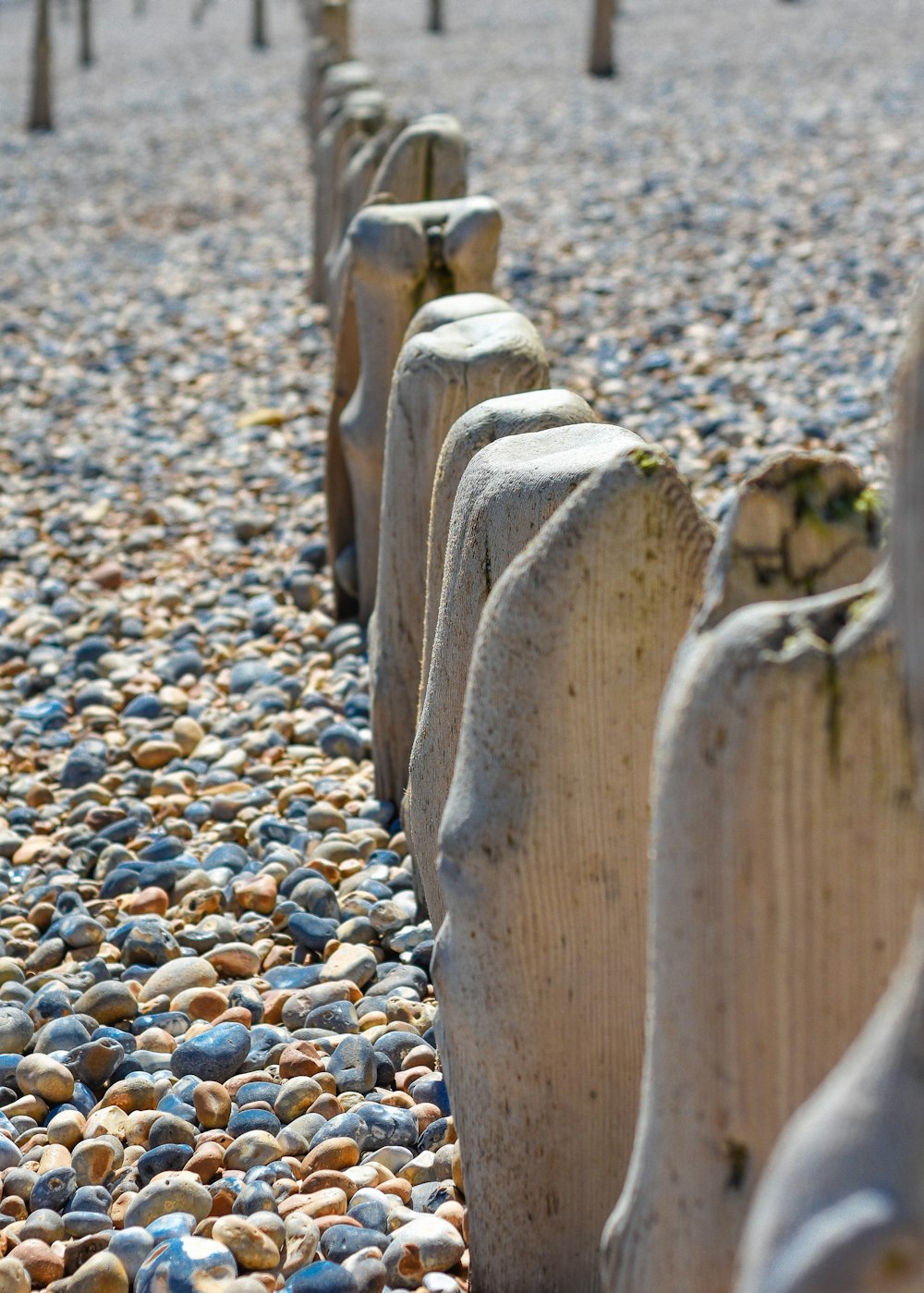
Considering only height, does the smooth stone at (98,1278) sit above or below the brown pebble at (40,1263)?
above

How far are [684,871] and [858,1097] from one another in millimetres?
275

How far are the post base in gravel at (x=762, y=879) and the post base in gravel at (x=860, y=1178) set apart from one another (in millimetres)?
165

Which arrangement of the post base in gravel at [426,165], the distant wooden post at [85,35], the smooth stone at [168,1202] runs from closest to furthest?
1. the smooth stone at [168,1202]
2. the post base in gravel at [426,165]
3. the distant wooden post at [85,35]

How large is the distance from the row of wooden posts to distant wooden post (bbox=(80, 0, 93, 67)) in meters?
20.1

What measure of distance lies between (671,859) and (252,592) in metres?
3.45

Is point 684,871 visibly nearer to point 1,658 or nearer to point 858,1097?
point 858,1097

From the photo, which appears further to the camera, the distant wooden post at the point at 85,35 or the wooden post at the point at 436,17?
the wooden post at the point at 436,17

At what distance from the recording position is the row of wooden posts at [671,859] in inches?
40.3

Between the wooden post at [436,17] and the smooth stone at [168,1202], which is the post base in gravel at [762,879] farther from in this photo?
the wooden post at [436,17]

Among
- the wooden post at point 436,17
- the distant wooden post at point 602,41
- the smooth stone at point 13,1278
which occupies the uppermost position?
the wooden post at point 436,17

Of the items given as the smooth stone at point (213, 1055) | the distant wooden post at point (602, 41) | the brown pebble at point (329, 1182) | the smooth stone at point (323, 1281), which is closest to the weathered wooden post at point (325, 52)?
the distant wooden post at point (602, 41)

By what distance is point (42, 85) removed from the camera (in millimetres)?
14086

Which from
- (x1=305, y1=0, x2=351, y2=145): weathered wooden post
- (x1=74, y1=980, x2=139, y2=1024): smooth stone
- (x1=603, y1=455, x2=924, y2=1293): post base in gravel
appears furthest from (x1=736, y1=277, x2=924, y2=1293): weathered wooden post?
(x1=305, y1=0, x2=351, y2=145): weathered wooden post

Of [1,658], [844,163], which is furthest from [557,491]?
[844,163]
